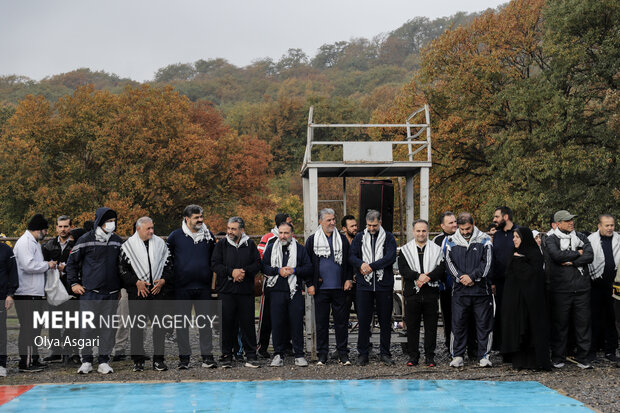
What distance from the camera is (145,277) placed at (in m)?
8.83

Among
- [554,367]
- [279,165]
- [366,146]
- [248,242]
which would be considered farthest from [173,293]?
[279,165]

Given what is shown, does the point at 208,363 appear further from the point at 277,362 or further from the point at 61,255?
the point at 61,255

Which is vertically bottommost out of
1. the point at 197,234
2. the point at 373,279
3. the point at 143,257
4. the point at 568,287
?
the point at 568,287

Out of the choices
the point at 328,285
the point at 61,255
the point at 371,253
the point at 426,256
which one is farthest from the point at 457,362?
the point at 61,255

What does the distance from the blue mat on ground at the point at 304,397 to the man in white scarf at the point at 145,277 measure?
991mm

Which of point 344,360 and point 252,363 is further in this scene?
point 344,360

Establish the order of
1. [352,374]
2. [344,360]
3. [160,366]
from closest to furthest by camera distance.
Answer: [352,374], [160,366], [344,360]

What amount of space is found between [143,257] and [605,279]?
5.88 m

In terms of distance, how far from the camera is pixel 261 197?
4122 cm

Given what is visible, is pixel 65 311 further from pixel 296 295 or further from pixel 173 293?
pixel 296 295

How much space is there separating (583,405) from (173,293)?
15.8 ft

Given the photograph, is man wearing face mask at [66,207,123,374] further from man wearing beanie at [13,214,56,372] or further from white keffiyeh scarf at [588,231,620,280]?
white keffiyeh scarf at [588,231,620,280]

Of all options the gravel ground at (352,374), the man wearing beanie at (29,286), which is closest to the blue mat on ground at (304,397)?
the gravel ground at (352,374)

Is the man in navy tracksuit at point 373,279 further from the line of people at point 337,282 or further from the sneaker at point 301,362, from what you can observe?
the sneaker at point 301,362
